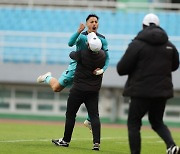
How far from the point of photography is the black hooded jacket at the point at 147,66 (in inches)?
429

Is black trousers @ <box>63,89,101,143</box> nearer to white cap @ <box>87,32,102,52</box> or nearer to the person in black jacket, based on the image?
white cap @ <box>87,32,102,52</box>

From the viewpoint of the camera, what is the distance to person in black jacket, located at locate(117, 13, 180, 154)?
1094 centimetres

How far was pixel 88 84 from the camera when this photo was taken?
13.5 m

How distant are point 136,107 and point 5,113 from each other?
20.7 m

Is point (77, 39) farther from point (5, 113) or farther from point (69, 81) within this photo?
point (5, 113)

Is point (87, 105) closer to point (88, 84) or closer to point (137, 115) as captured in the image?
point (88, 84)

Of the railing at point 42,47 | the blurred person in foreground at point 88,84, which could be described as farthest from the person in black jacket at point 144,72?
the railing at point 42,47

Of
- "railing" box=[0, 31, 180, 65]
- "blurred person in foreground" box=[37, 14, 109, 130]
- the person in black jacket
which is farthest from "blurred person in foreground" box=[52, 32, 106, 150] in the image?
"railing" box=[0, 31, 180, 65]

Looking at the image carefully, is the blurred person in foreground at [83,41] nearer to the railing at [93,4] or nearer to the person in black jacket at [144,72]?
the person in black jacket at [144,72]

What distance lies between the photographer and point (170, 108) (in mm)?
30844

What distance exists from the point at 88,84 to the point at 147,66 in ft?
8.65

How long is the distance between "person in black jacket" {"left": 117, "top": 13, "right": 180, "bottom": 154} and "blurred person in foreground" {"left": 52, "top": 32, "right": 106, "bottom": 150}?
230 centimetres

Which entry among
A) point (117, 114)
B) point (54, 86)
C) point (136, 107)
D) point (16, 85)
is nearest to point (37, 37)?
point (16, 85)

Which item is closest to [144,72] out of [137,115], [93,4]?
[137,115]
